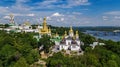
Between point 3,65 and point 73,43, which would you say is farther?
point 73,43

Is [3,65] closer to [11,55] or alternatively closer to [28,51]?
[11,55]

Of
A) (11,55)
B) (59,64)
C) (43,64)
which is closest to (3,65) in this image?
(11,55)

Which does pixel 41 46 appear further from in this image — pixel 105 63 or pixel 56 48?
pixel 105 63

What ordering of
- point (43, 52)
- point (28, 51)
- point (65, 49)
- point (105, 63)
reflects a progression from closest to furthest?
point (105, 63) < point (28, 51) < point (65, 49) < point (43, 52)

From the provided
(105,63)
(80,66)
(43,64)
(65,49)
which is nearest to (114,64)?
(105,63)

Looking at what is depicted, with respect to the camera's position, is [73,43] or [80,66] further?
[73,43]

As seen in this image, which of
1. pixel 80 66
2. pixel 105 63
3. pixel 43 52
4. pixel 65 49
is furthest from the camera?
pixel 43 52

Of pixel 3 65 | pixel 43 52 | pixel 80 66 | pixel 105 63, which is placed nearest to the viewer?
Answer: pixel 80 66

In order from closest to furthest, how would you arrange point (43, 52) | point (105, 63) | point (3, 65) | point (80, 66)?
point (80, 66), point (105, 63), point (3, 65), point (43, 52)
